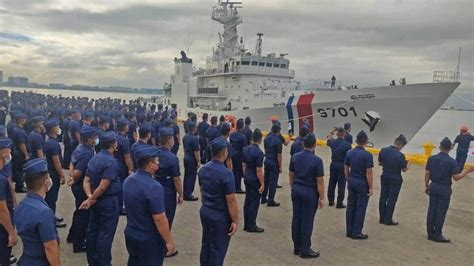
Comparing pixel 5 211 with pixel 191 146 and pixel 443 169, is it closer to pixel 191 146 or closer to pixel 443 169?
pixel 191 146

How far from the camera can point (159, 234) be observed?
140 inches

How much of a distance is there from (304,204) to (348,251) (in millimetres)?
1086

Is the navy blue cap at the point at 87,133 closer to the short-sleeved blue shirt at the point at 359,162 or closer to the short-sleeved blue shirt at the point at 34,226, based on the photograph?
the short-sleeved blue shirt at the point at 34,226

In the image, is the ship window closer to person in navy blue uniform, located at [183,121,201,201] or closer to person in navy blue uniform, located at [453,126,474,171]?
person in navy blue uniform, located at [453,126,474,171]

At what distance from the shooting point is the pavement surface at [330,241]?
17.4ft

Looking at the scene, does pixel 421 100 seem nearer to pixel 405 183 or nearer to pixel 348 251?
pixel 405 183

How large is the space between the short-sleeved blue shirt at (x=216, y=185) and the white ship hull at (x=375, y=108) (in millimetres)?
14674

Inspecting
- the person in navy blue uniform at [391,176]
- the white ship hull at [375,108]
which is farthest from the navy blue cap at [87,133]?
the white ship hull at [375,108]

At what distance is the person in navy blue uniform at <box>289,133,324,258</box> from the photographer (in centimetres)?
531

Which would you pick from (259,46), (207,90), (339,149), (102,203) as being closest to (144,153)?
(102,203)

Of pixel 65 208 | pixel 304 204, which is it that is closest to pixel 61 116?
pixel 65 208

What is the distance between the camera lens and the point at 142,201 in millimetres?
3441

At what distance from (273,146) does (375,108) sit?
458 inches

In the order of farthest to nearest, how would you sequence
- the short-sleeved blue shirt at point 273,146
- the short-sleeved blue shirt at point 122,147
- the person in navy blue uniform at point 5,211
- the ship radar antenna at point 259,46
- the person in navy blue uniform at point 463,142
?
the ship radar antenna at point 259,46, the person in navy blue uniform at point 463,142, the short-sleeved blue shirt at point 273,146, the short-sleeved blue shirt at point 122,147, the person in navy blue uniform at point 5,211
